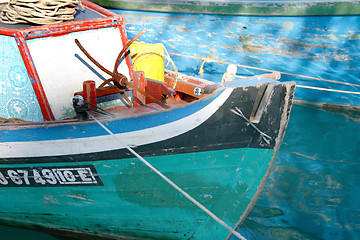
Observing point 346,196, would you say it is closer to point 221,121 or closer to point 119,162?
point 221,121

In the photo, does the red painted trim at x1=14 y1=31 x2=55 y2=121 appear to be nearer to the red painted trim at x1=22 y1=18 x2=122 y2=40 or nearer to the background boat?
the red painted trim at x1=22 y1=18 x2=122 y2=40

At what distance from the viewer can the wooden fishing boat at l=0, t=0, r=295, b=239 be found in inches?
110

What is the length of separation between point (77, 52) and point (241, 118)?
1925 mm

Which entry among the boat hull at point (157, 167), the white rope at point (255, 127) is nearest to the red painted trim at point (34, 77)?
the boat hull at point (157, 167)

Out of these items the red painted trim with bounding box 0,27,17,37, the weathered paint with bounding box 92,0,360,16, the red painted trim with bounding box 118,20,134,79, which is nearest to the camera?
the red painted trim with bounding box 0,27,17,37

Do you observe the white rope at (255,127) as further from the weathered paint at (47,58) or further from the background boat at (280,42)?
the background boat at (280,42)

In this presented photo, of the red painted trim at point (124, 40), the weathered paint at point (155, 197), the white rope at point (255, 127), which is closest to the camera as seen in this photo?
the white rope at point (255, 127)

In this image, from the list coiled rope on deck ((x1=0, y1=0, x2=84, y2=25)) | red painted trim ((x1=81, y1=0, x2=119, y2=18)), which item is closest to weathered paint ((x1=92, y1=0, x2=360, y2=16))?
red painted trim ((x1=81, y1=0, x2=119, y2=18))

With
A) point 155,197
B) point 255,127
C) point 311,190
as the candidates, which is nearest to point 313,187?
point 311,190

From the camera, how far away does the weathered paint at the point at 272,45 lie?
6266mm

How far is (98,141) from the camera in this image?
2840 mm

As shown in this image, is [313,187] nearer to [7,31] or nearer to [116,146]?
[116,146]

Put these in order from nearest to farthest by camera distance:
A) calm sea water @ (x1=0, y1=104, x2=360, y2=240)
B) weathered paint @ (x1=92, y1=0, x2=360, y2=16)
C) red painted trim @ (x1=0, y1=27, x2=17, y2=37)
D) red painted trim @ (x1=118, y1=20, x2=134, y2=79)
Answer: red painted trim @ (x1=0, y1=27, x2=17, y2=37)
calm sea water @ (x1=0, y1=104, x2=360, y2=240)
red painted trim @ (x1=118, y1=20, x2=134, y2=79)
weathered paint @ (x1=92, y1=0, x2=360, y2=16)

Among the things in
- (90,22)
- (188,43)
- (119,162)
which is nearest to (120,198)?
(119,162)
